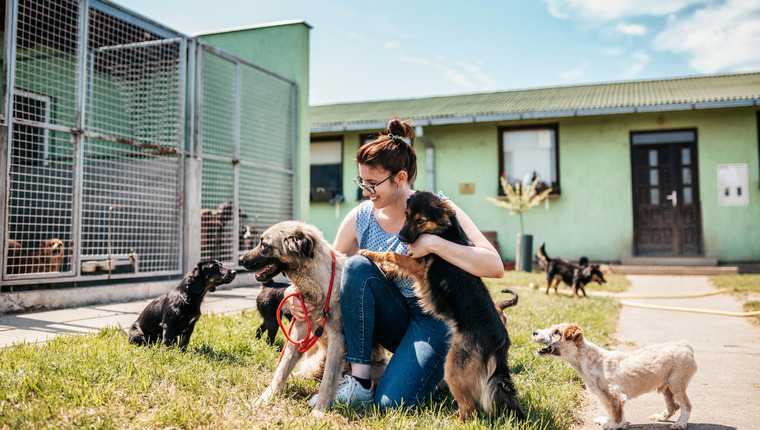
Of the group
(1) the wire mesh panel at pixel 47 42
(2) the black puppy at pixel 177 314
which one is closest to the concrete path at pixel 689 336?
(2) the black puppy at pixel 177 314

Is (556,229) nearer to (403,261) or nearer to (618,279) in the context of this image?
(618,279)

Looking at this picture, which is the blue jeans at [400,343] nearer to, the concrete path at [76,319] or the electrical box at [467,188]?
the concrete path at [76,319]

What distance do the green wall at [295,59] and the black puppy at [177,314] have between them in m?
5.35

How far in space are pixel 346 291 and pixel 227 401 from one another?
800mm

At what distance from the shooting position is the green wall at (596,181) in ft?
36.9

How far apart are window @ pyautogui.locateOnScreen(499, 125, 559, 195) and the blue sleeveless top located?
1011 cm

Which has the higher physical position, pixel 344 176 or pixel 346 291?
pixel 344 176

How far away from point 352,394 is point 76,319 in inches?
129

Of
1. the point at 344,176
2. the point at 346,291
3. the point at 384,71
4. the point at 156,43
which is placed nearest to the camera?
the point at 346,291

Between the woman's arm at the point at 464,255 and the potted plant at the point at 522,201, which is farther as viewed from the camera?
the potted plant at the point at 522,201

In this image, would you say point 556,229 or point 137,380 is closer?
point 137,380

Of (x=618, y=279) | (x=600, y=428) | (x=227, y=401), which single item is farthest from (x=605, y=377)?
(x=618, y=279)

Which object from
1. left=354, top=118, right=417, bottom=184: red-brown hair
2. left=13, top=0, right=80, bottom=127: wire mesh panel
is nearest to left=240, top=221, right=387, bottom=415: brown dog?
left=354, top=118, right=417, bottom=184: red-brown hair

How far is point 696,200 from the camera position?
38.2ft
